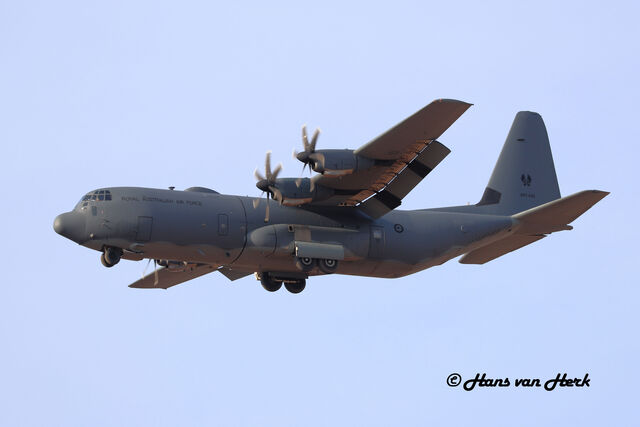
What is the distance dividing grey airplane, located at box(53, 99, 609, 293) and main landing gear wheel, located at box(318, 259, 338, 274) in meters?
0.02

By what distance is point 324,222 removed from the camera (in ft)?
92.3

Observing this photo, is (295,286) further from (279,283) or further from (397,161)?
(397,161)

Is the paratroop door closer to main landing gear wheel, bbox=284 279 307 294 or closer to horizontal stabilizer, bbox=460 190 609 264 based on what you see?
main landing gear wheel, bbox=284 279 307 294

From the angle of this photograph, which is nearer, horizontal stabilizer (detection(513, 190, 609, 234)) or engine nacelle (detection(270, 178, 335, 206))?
engine nacelle (detection(270, 178, 335, 206))

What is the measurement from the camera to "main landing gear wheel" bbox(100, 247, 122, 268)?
1038 inches

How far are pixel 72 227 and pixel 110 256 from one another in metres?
1.13

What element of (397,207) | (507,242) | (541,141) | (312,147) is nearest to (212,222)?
(312,147)

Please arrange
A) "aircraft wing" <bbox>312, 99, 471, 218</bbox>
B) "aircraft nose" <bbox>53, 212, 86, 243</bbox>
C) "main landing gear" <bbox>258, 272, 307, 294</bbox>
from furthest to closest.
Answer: "main landing gear" <bbox>258, 272, 307, 294</bbox>, "aircraft nose" <bbox>53, 212, 86, 243</bbox>, "aircraft wing" <bbox>312, 99, 471, 218</bbox>

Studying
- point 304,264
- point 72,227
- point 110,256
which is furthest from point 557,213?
point 72,227

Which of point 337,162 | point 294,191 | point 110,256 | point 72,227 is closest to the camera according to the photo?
point 337,162

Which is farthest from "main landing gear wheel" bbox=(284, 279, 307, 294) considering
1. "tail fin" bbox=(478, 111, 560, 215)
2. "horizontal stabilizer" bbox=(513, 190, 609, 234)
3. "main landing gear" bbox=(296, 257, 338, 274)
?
"horizontal stabilizer" bbox=(513, 190, 609, 234)

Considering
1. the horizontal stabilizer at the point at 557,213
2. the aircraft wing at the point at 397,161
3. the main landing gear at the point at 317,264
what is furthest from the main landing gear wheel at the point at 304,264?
the horizontal stabilizer at the point at 557,213

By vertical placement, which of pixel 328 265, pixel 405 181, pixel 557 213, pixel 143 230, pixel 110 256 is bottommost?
pixel 328 265

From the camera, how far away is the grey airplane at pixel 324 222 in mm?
26219
